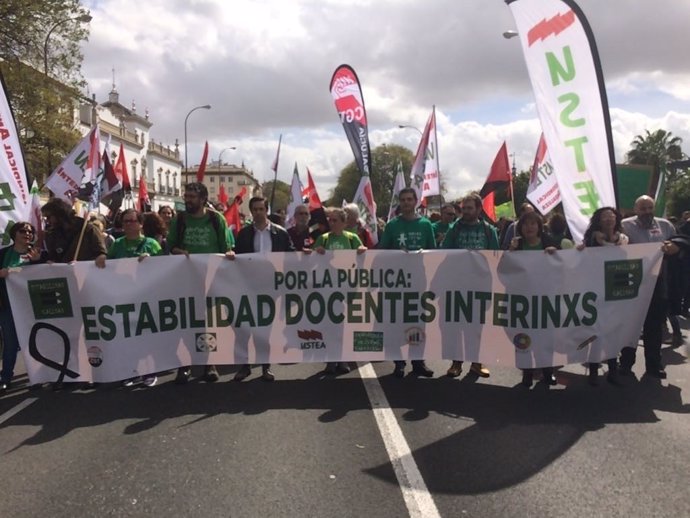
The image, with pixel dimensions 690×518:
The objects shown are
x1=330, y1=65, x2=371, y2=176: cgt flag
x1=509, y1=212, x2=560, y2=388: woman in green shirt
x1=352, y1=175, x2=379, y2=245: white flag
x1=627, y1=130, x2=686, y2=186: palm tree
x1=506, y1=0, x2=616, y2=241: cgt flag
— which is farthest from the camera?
x1=627, y1=130, x2=686, y2=186: palm tree

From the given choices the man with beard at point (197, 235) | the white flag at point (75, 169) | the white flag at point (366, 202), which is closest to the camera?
the man with beard at point (197, 235)

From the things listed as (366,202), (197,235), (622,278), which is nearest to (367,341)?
(197,235)

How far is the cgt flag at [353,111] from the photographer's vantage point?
33.2 ft

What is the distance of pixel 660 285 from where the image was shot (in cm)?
612

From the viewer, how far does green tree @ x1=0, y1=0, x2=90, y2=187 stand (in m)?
20.6

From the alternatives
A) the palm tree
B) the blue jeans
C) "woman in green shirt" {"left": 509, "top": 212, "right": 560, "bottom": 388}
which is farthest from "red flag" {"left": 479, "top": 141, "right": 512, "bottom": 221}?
the palm tree

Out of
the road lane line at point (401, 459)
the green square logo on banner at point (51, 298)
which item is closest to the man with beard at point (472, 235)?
the road lane line at point (401, 459)

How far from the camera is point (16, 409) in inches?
210

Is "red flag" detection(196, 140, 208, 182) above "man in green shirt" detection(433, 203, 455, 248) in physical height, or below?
above

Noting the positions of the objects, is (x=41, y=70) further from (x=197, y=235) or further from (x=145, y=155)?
(x=145, y=155)

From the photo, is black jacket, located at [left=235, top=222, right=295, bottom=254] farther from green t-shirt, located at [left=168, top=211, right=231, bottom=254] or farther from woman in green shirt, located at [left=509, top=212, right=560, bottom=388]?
woman in green shirt, located at [left=509, top=212, right=560, bottom=388]

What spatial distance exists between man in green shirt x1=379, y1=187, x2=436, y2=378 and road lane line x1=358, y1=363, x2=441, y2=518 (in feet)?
3.18

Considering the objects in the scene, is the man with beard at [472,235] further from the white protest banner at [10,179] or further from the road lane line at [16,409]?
the white protest banner at [10,179]

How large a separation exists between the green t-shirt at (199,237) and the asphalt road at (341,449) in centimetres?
140
